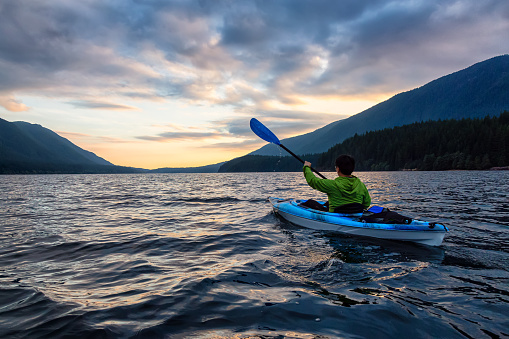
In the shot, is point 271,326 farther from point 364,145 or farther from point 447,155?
point 364,145

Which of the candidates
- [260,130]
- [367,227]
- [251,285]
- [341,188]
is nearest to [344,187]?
[341,188]

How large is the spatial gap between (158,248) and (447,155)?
113m

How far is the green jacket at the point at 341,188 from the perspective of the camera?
8.19 meters

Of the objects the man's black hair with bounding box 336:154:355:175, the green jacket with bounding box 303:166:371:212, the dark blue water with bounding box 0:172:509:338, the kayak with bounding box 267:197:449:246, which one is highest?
the man's black hair with bounding box 336:154:355:175

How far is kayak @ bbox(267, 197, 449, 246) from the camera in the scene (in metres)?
7.05

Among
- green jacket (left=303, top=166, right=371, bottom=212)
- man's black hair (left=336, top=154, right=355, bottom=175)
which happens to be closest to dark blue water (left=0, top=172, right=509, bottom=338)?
green jacket (left=303, top=166, right=371, bottom=212)

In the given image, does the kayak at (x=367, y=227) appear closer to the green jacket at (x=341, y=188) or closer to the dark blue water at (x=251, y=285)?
the dark blue water at (x=251, y=285)

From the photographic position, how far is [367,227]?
7895 millimetres

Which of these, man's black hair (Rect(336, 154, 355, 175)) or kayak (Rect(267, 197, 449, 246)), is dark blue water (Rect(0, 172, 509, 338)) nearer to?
kayak (Rect(267, 197, 449, 246))

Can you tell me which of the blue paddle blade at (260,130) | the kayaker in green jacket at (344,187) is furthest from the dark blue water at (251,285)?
the blue paddle blade at (260,130)

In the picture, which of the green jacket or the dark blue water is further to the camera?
the green jacket

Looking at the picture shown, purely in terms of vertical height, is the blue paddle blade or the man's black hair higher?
the blue paddle blade

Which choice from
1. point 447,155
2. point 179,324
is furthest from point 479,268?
point 447,155

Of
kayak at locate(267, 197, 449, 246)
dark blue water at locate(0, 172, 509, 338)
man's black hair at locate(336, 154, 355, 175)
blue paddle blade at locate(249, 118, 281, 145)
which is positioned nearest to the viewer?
dark blue water at locate(0, 172, 509, 338)
